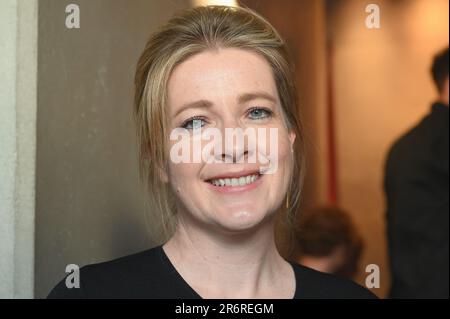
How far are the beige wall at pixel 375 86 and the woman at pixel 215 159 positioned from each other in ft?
2.29

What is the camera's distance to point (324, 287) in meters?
1.30

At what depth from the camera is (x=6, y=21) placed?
4.69ft

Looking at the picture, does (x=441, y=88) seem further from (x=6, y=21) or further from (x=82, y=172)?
(x=6, y=21)

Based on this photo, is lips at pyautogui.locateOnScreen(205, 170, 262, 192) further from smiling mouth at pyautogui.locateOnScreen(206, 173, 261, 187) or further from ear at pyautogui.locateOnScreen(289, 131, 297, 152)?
ear at pyautogui.locateOnScreen(289, 131, 297, 152)

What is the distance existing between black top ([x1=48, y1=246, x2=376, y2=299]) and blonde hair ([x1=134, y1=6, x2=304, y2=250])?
14 cm

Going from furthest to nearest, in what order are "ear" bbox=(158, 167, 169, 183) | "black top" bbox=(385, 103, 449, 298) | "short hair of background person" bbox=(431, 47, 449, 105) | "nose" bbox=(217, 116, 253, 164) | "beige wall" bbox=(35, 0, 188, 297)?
"short hair of background person" bbox=(431, 47, 449, 105)
"black top" bbox=(385, 103, 449, 298)
"beige wall" bbox=(35, 0, 188, 297)
"ear" bbox=(158, 167, 169, 183)
"nose" bbox=(217, 116, 253, 164)

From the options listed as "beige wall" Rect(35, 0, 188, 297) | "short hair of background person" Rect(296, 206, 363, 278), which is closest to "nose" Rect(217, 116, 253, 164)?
"beige wall" Rect(35, 0, 188, 297)

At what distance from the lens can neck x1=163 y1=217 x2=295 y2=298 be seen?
121cm

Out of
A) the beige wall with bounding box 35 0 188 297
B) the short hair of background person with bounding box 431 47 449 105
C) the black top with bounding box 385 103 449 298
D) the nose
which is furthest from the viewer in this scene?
the short hair of background person with bounding box 431 47 449 105

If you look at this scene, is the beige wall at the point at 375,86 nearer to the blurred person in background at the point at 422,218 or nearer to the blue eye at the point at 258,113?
the blurred person in background at the point at 422,218

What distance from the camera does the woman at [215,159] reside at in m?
1.17

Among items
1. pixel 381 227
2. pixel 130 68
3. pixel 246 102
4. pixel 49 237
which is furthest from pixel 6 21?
pixel 381 227

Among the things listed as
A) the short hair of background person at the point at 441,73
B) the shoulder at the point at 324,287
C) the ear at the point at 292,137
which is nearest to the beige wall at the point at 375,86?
the short hair of background person at the point at 441,73
